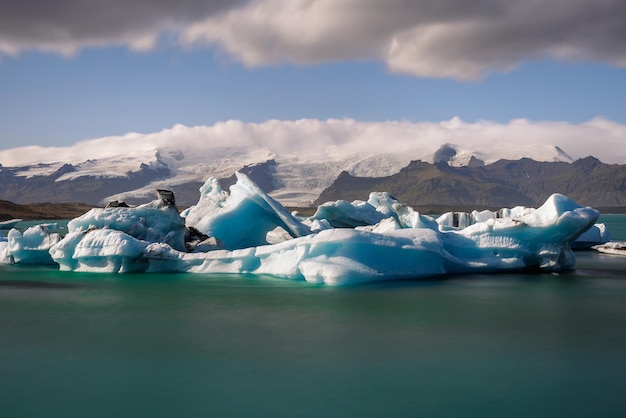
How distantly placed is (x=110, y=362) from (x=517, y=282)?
9.16 metres

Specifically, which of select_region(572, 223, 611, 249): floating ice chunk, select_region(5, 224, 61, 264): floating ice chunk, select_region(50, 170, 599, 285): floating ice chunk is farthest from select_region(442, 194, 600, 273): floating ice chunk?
select_region(572, 223, 611, 249): floating ice chunk

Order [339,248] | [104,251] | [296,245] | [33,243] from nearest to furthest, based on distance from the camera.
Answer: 1. [339,248]
2. [296,245]
3. [104,251]
4. [33,243]

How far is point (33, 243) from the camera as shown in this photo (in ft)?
55.9

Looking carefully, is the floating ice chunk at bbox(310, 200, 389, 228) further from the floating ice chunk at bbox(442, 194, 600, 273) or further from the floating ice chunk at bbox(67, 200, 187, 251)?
the floating ice chunk at bbox(442, 194, 600, 273)

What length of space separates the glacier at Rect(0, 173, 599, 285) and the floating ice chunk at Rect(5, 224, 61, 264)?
3 centimetres

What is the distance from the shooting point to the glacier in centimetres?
1193

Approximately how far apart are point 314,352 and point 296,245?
5.64m

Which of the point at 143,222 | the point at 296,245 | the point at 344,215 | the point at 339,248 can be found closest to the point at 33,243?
the point at 143,222

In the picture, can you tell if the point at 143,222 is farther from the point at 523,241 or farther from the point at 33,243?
the point at 523,241

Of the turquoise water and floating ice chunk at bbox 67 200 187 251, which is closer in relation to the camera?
the turquoise water

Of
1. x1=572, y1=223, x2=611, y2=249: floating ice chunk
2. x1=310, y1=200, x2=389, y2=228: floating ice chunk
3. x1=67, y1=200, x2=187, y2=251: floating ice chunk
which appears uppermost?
x1=67, y1=200, x2=187, y2=251: floating ice chunk

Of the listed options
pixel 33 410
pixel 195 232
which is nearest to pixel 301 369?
pixel 33 410

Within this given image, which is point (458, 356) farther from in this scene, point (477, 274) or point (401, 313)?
point (477, 274)

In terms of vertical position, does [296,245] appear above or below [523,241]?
above
